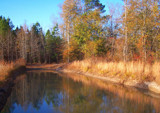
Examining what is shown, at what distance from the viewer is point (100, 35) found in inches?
964

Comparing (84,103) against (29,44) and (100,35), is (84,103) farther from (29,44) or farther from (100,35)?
(29,44)

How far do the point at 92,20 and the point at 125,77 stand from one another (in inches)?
536

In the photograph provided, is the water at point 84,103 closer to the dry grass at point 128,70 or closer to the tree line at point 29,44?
the dry grass at point 128,70

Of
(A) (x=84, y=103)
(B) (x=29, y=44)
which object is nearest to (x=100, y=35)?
(A) (x=84, y=103)

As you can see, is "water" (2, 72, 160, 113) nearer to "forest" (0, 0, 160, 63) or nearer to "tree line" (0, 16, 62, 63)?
"forest" (0, 0, 160, 63)

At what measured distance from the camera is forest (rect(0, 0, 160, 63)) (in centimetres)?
1400

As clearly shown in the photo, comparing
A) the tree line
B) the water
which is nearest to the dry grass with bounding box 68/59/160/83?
the water

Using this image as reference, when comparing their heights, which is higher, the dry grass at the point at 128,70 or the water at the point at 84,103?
the dry grass at the point at 128,70

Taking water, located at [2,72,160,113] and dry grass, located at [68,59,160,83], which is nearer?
water, located at [2,72,160,113]

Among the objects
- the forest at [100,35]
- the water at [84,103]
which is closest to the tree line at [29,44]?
the forest at [100,35]

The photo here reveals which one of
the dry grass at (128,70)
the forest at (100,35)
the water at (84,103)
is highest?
the forest at (100,35)

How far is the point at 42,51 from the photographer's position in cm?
4238

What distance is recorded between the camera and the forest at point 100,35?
1400 cm

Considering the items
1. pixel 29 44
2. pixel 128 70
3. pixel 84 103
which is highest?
pixel 29 44
